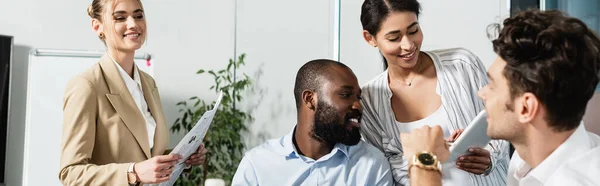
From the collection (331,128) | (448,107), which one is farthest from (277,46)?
(448,107)

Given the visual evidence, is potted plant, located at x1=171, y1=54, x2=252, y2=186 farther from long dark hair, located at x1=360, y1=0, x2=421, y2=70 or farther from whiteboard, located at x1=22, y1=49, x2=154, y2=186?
long dark hair, located at x1=360, y1=0, x2=421, y2=70

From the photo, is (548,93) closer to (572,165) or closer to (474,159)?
(572,165)

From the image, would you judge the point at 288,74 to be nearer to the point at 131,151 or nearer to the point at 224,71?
the point at 224,71

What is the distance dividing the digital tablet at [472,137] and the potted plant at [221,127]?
272 centimetres

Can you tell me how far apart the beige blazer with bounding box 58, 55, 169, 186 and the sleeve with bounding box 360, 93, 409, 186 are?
0.69 m

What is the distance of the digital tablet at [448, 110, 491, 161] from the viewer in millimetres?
1664

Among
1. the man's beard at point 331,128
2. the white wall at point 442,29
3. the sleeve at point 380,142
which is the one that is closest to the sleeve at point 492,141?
the sleeve at point 380,142

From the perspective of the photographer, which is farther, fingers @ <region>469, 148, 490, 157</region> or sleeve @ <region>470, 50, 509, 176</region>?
sleeve @ <region>470, 50, 509, 176</region>

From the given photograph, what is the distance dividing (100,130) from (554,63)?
1.23m

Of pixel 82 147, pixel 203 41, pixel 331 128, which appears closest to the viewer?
pixel 82 147

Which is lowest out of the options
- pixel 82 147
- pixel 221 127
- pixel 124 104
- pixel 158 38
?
pixel 221 127

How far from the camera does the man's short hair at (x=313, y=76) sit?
2.18 meters

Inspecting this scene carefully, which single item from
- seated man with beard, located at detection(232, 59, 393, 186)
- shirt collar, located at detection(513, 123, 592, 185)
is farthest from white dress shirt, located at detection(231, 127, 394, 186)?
shirt collar, located at detection(513, 123, 592, 185)

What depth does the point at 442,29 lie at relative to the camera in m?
3.31
